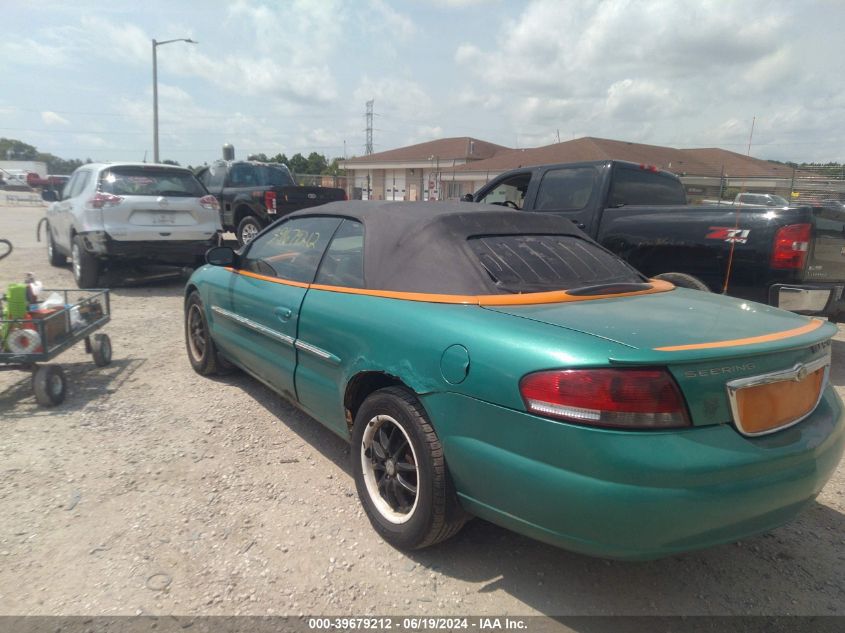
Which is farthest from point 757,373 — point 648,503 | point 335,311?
point 335,311

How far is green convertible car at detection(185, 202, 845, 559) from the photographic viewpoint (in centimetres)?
186

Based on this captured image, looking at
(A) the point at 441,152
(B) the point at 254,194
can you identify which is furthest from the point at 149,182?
(A) the point at 441,152

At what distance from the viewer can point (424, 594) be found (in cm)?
231

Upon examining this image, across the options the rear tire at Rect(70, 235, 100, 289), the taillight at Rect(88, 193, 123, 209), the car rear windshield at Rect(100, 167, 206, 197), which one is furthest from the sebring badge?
the rear tire at Rect(70, 235, 100, 289)

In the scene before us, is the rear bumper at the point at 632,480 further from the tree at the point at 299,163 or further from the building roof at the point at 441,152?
the tree at the point at 299,163

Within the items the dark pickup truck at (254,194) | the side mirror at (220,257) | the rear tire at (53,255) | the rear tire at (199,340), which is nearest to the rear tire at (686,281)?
the side mirror at (220,257)

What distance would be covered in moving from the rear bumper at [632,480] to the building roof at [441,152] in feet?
117

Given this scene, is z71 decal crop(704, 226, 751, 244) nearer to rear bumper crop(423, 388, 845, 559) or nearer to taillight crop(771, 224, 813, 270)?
taillight crop(771, 224, 813, 270)

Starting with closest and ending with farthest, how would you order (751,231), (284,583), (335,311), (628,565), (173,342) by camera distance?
1. (284,583)
2. (628,565)
3. (335,311)
4. (751,231)
5. (173,342)

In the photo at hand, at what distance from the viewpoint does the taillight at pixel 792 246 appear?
4.48m

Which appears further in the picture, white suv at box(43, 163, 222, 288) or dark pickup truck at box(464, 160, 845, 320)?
white suv at box(43, 163, 222, 288)

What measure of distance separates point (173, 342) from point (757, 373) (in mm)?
5230

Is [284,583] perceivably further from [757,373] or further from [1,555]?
[757,373]

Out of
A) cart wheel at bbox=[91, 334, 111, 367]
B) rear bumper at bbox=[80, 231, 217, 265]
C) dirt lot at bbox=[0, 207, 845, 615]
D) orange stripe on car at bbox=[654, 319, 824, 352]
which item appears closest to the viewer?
orange stripe on car at bbox=[654, 319, 824, 352]
